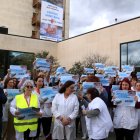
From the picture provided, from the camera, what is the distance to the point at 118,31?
26.9m

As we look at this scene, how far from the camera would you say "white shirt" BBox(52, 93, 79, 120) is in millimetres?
6742

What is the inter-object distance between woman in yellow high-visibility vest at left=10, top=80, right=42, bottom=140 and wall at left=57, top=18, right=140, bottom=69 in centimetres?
1935

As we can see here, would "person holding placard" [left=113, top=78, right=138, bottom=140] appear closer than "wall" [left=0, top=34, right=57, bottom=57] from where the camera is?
Yes

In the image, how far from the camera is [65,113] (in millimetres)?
6742

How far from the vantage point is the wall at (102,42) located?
2562cm

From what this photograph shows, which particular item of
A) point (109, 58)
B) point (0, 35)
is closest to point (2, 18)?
point (0, 35)

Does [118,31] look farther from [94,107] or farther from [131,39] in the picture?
[94,107]

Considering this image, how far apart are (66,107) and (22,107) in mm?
985

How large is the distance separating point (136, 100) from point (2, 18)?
50.1m

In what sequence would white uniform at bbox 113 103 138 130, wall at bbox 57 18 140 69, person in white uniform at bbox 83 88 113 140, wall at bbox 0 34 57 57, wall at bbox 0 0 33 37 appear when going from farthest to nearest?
wall at bbox 0 0 33 37
wall at bbox 0 34 57 57
wall at bbox 57 18 140 69
white uniform at bbox 113 103 138 130
person in white uniform at bbox 83 88 113 140

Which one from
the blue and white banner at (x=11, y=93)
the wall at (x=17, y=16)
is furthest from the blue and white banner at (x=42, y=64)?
the wall at (x=17, y=16)

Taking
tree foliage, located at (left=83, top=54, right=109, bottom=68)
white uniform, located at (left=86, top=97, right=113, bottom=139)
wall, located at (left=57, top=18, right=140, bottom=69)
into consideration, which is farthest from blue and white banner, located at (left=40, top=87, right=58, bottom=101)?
tree foliage, located at (left=83, top=54, right=109, bottom=68)

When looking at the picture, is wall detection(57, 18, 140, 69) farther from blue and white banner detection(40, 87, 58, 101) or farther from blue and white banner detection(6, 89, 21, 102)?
blue and white banner detection(6, 89, 21, 102)

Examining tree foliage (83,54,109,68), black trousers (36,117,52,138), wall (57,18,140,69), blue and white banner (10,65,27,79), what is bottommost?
black trousers (36,117,52,138)
